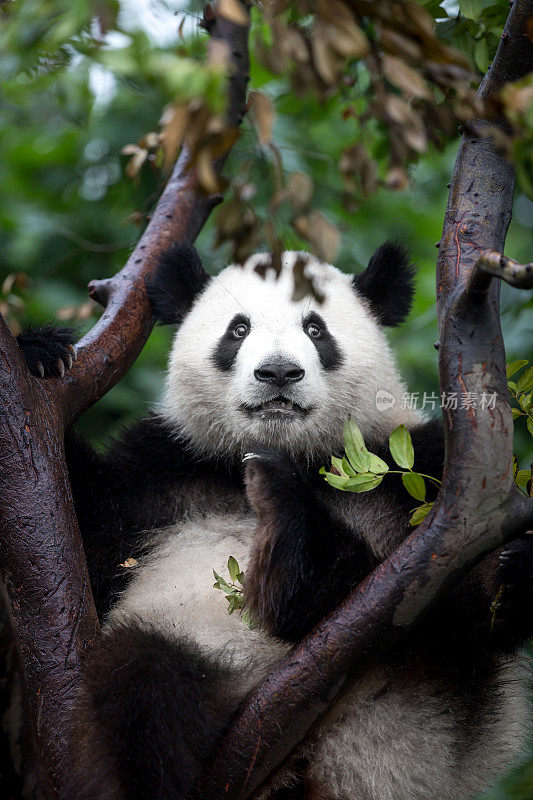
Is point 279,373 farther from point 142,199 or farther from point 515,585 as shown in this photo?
point 142,199

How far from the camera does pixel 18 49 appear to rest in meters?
1.41

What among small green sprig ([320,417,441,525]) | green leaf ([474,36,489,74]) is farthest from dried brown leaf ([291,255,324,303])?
Answer: green leaf ([474,36,489,74])

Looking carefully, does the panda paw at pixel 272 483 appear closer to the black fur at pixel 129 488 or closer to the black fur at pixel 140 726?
A: the black fur at pixel 140 726

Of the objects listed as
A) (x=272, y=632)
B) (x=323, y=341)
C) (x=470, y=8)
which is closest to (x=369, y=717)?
(x=272, y=632)

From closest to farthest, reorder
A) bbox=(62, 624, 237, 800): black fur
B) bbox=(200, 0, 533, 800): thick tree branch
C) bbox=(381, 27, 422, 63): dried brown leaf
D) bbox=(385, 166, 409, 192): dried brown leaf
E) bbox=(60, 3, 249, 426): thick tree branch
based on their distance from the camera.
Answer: bbox=(381, 27, 422, 63): dried brown leaf < bbox=(385, 166, 409, 192): dried brown leaf < bbox=(200, 0, 533, 800): thick tree branch < bbox=(62, 624, 237, 800): black fur < bbox=(60, 3, 249, 426): thick tree branch

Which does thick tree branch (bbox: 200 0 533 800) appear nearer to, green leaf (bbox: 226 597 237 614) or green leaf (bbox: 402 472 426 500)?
green leaf (bbox: 402 472 426 500)

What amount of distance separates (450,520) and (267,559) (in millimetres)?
811

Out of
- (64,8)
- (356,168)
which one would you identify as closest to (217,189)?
(356,168)

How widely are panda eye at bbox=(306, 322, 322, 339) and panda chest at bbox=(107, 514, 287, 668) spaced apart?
89 cm

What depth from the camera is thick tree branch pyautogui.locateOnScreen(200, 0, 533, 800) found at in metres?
2.12

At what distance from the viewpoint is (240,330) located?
11.9ft

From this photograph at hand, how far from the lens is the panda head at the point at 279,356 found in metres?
3.30

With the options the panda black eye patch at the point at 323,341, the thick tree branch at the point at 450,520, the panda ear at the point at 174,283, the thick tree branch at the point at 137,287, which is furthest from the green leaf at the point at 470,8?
the panda ear at the point at 174,283

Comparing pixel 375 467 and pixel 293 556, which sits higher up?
pixel 375 467
